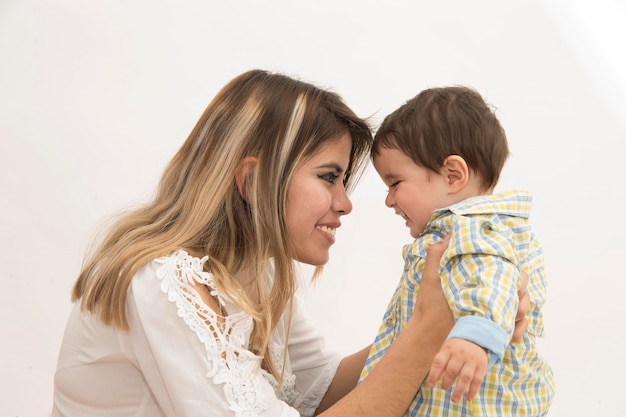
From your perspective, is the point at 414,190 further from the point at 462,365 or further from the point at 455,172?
the point at 462,365

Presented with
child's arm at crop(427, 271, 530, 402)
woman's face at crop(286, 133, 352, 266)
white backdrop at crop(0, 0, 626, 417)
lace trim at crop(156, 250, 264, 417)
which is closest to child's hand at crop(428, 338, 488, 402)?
child's arm at crop(427, 271, 530, 402)

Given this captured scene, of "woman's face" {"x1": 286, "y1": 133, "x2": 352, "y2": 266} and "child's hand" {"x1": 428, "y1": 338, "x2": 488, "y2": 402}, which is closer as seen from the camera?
"child's hand" {"x1": 428, "y1": 338, "x2": 488, "y2": 402}

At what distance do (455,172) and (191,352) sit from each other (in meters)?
0.60

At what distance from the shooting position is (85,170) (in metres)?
2.49

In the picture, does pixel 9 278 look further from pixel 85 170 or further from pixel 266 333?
pixel 266 333

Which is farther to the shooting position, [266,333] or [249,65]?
[249,65]

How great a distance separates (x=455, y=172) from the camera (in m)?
1.44

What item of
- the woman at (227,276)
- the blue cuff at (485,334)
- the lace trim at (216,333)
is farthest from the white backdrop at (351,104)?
the blue cuff at (485,334)

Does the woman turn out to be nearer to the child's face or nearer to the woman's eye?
the woman's eye

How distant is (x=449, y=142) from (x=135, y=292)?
2.14 feet

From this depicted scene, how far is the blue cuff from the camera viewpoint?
113cm

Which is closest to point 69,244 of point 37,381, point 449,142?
point 37,381

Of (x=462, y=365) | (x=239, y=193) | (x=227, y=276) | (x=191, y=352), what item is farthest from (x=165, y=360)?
(x=462, y=365)

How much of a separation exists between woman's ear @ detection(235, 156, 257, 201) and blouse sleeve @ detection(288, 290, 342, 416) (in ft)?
1.51
